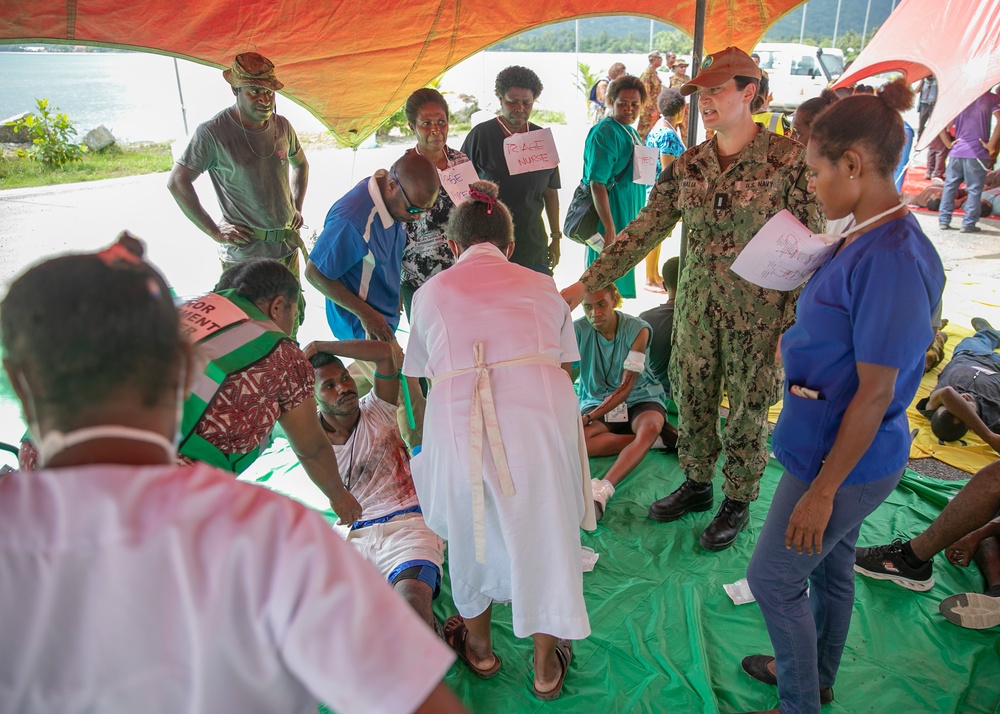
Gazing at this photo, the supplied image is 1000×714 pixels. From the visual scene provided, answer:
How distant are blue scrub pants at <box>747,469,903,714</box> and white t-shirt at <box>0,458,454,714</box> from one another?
1258mm

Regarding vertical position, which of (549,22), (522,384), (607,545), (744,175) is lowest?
(607,545)

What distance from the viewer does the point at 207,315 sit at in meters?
1.66

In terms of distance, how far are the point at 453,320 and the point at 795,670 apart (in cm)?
127

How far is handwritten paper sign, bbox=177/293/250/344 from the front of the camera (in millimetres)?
1618

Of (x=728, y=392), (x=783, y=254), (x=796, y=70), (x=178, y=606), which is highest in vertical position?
(x=796, y=70)

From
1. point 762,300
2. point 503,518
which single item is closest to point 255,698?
point 503,518

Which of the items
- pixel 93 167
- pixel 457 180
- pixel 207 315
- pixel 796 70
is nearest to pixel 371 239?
pixel 457 180

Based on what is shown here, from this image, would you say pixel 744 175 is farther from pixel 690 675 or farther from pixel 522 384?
pixel 690 675

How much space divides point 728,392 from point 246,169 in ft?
8.51

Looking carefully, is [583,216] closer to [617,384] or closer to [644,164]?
[644,164]

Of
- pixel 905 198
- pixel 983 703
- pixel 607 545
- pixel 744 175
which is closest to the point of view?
pixel 905 198

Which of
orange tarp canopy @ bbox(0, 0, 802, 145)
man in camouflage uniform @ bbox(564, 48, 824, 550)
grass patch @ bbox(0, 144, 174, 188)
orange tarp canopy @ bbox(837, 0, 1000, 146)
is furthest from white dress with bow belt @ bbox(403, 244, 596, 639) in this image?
grass patch @ bbox(0, 144, 174, 188)

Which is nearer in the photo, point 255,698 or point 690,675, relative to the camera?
point 255,698

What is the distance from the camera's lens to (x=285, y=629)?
71 centimetres
